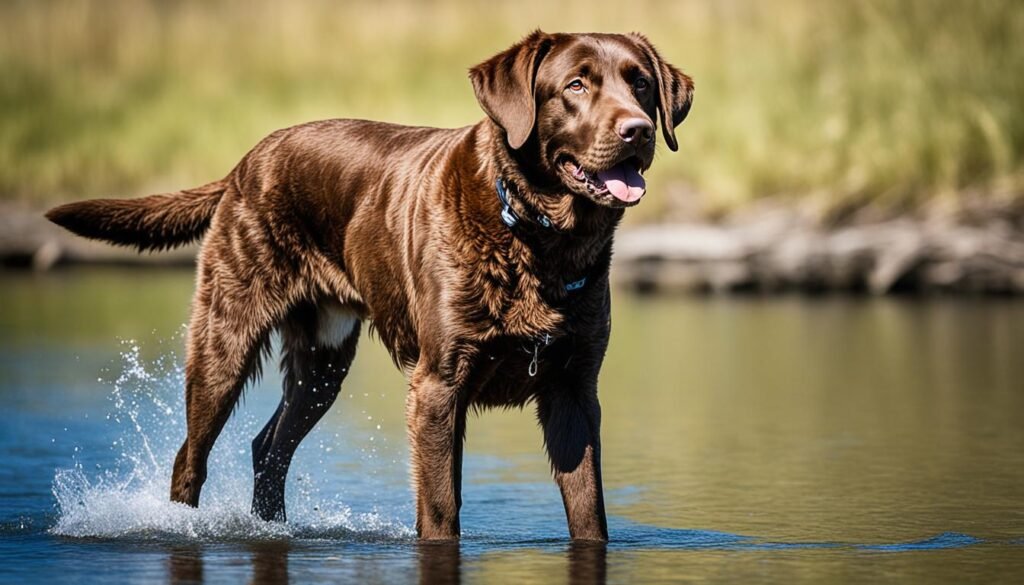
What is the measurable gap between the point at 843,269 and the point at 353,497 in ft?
33.5

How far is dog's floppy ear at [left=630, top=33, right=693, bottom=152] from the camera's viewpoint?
6430 millimetres

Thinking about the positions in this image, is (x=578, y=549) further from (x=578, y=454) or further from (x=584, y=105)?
(x=584, y=105)

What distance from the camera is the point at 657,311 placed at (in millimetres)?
15984

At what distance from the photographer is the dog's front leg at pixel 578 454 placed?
6445 mm

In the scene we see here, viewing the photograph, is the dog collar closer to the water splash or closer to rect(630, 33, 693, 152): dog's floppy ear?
rect(630, 33, 693, 152): dog's floppy ear

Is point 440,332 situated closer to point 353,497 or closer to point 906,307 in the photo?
point 353,497

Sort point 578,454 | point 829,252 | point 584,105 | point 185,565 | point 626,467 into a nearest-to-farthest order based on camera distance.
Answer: point 185,565 → point 584,105 → point 578,454 → point 626,467 → point 829,252

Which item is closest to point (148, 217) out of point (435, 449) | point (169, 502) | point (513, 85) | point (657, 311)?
point (169, 502)

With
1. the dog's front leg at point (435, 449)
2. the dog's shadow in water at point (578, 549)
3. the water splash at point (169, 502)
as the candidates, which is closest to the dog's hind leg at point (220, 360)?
the water splash at point (169, 502)

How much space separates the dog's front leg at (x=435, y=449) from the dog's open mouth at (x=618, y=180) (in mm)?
887

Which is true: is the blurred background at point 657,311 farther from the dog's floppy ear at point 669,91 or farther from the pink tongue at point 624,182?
the dog's floppy ear at point 669,91

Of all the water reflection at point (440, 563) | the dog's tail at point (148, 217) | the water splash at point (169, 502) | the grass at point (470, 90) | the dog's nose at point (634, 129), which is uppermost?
the grass at point (470, 90)

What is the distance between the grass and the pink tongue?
38.0ft

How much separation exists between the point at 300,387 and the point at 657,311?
8585 millimetres
